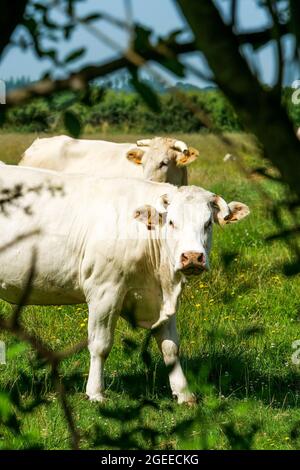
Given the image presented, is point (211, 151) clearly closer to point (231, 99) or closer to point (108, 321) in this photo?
point (108, 321)

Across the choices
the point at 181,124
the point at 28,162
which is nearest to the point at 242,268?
the point at 28,162

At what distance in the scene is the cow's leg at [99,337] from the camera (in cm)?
769

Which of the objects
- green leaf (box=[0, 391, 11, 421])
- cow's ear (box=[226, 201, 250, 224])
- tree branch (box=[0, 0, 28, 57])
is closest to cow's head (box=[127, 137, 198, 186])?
cow's ear (box=[226, 201, 250, 224])

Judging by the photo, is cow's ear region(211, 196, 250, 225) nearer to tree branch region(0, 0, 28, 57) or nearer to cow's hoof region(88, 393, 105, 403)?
cow's hoof region(88, 393, 105, 403)

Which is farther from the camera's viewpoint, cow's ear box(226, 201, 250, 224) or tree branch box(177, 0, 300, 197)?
cow's ear box(226, 201, 250, 224)

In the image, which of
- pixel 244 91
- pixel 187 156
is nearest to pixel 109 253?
pixel 187 156

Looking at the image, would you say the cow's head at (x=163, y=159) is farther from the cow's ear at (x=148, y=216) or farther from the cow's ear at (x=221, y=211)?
the cow's ear at (x=148, y=216)

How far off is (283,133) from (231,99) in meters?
0.09

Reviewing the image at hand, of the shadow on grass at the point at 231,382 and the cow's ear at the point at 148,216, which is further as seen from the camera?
the cow's ear at the point at 148,216

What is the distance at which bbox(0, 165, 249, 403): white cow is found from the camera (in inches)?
307

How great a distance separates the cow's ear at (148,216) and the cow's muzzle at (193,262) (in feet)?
1.53

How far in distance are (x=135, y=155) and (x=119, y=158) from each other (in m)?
0.47

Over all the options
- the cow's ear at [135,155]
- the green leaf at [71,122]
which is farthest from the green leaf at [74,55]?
the cow's ear at [135,155]

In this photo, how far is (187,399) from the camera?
283 inches
